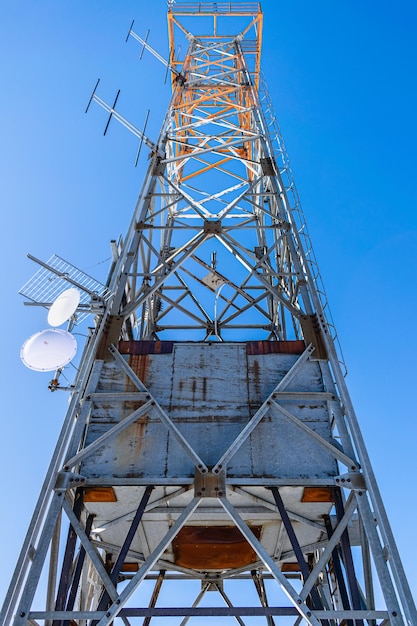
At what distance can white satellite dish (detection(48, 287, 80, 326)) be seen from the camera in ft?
31.8

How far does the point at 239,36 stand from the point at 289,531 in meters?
20.6

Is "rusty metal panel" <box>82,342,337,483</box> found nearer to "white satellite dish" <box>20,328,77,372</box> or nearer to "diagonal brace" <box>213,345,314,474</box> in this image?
"diagonal brace" <box>213,345,314,474</box>

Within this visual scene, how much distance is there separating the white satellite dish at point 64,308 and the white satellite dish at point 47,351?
0.67 m

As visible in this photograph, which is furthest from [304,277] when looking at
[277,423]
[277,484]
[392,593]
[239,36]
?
[239,36]

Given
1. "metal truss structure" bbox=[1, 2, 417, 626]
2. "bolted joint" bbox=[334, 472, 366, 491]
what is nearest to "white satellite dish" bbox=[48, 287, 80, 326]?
"metal truss structure" bbox=[1, 2, 417, 626]

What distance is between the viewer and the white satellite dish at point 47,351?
29.1 ft

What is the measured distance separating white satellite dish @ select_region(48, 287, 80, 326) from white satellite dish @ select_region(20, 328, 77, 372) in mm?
665

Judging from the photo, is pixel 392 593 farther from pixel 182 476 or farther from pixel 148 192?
pixel 148 192

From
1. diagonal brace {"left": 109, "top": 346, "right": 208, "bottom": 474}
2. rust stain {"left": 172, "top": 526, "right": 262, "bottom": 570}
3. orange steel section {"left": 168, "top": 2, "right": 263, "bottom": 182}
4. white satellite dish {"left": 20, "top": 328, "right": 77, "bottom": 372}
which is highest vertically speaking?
orange steel section {"left": 168, "top": 2, "right": 263, "bottom": 182}

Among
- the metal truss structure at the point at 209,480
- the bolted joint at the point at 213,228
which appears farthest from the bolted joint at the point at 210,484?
the bolted joint at the point at 213,228

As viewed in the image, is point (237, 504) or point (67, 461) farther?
point (237, 504)

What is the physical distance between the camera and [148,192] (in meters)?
12.8

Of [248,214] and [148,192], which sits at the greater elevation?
[248,214]

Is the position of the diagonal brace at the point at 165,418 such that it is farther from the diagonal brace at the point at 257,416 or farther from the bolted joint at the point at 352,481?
the bolted joint at the point at 352,481
